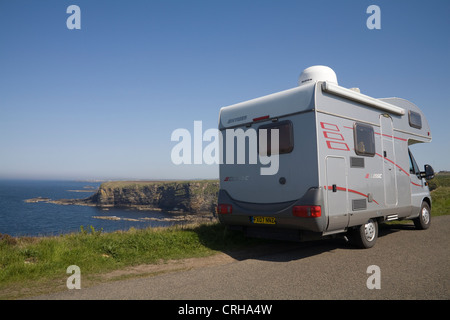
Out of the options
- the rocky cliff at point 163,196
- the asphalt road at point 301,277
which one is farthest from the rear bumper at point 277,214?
the rocky cliff at point 163,196

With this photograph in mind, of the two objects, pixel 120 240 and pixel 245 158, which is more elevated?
pixel 245 158

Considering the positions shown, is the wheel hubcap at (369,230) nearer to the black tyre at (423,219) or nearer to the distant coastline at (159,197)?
the black tyre at (423,219)

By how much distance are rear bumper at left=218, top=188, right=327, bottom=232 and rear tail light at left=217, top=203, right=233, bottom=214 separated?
0.22ft

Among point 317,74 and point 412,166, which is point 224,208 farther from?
point 412,166

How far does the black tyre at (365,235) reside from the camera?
7.46 m

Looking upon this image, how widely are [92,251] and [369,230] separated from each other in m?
6.05

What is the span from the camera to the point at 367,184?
7523 mm

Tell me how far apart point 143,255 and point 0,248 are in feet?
8.53

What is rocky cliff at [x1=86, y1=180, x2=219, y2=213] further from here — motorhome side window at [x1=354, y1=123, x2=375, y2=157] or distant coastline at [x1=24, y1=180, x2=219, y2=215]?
motorhome side window at [x1=354, y1=123, x2=375, y2=157]

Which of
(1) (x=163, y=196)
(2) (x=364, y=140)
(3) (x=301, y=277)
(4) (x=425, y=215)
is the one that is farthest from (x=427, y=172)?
(1) (x=163, y=196)

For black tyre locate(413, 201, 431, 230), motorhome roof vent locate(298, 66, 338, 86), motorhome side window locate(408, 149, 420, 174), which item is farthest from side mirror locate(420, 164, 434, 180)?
motorhome roof vent locate(298, 66, 338, 86)

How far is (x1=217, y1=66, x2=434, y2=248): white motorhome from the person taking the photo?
6.51m

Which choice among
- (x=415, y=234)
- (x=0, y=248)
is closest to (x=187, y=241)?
(x=0, y=248)

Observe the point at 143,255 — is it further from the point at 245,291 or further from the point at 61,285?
the point at 245,291
